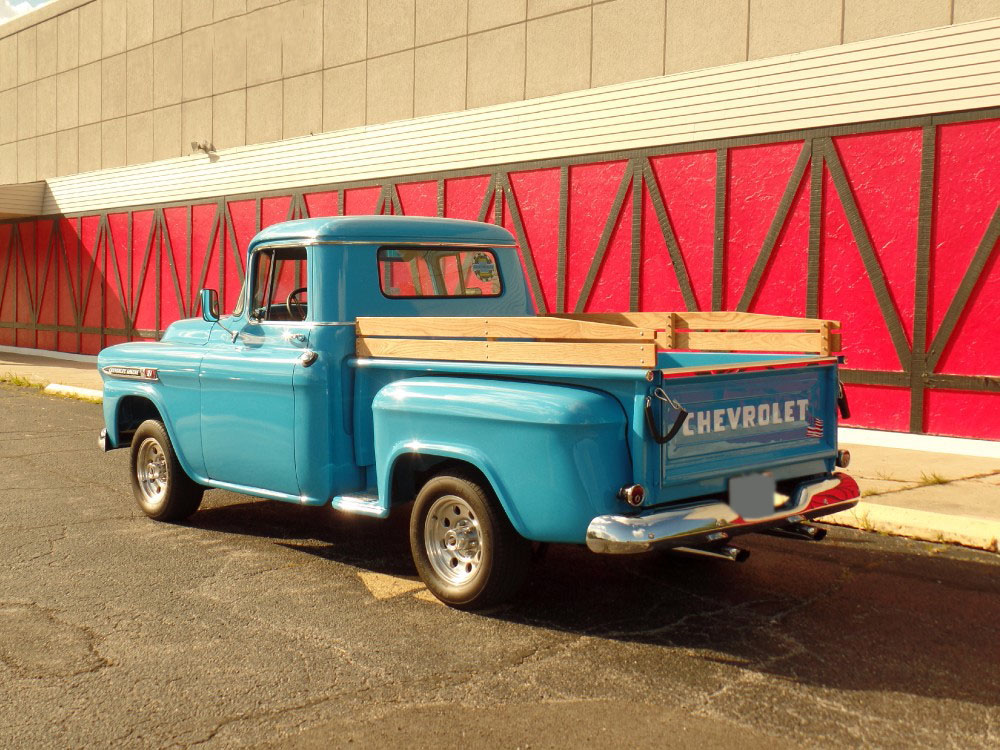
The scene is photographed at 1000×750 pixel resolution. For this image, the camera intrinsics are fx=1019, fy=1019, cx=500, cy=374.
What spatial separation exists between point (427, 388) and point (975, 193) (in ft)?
24.7

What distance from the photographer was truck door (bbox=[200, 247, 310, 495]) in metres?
6.10

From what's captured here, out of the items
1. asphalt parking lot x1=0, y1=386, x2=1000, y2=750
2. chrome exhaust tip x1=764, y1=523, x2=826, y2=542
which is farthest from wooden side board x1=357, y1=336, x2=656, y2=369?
chrome exhaust tip x1=764, y1=523, x2=826, y2=542

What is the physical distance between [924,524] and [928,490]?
4.23 feet

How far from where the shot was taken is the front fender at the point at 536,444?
15.2 feet

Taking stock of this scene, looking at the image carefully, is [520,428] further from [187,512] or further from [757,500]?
[187,512]

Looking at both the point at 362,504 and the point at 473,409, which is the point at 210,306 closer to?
the point at 362,504

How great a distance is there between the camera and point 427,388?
17.5 feet

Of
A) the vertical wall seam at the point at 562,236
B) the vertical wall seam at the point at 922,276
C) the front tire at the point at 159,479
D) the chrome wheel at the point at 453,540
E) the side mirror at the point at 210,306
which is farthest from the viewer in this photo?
the vertical wall seam at the point at 562,236

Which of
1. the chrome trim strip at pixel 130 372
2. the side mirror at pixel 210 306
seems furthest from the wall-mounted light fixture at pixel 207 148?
the side mirror at pixel 210 306

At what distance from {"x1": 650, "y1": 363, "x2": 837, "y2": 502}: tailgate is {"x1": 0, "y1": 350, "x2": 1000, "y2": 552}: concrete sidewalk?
165cm

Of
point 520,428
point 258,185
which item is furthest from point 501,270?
point 258,185

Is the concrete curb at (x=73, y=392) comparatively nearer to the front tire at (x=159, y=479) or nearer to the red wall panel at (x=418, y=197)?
the red wall panel at (x=418, y=197)

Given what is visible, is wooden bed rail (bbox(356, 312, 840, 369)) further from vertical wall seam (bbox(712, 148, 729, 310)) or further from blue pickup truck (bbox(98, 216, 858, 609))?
vertical wall seam (bbox(712, 148, 729, 310))

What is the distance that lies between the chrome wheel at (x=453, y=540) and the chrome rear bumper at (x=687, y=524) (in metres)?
0.79
